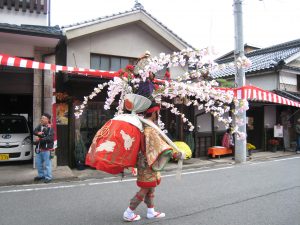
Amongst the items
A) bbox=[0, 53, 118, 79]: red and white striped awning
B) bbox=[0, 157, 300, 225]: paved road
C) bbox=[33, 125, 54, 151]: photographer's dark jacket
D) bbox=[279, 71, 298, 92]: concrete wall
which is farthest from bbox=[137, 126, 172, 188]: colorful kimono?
bbox=[279, 71, 298, 92]: concrete wall

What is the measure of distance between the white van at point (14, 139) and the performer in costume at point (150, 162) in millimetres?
7144

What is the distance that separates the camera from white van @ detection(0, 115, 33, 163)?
35.2 feet

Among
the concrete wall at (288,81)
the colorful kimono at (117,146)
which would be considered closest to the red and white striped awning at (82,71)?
the colorful kimono at (117,146)

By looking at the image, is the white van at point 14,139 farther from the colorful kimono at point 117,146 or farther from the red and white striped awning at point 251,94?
the red and white striped awning at point 251,94

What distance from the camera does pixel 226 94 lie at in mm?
5195

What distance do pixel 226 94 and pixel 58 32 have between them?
21.7ft

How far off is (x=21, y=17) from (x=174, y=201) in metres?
8.63

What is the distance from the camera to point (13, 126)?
11945mm

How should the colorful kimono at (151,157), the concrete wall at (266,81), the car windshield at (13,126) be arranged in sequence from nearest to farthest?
1. the colorful kimono at (151,157)
2. the car windshield at (13,126)
3. the concrete wall at (266,81)

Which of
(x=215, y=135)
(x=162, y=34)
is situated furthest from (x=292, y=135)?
(x=162, y=34)

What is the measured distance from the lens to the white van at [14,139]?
422 inches

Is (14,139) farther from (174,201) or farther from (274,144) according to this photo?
(274,144)

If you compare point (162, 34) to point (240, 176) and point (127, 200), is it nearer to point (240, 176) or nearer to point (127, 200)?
point (240, 176)

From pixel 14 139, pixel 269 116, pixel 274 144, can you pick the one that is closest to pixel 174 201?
pixel 14 139
